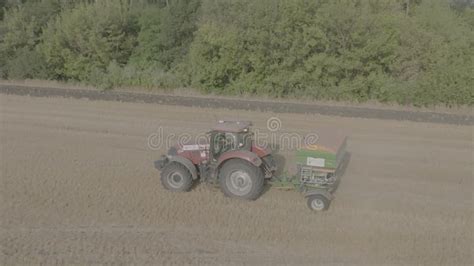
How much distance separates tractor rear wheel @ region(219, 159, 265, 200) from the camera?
9.73m

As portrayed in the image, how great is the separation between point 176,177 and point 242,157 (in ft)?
5.13

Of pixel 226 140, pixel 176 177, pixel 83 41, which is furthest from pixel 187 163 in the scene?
pixel 83 41

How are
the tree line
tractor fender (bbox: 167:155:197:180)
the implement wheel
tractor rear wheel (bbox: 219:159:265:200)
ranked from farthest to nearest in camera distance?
the tree line < tractor fender (bbox: 167:155:197:180) < tractor rear wheel (bbox: 219:159:265:200) < the implement wheel

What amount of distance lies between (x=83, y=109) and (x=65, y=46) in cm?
1344

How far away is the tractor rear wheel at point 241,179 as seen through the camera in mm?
9727

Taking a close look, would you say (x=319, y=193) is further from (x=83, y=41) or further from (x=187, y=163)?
(x=83, y=41)

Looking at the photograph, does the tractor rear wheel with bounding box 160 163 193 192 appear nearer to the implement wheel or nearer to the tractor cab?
the tractor cab

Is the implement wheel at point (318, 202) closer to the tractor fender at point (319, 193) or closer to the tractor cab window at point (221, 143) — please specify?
the tractor fender at point (319, 193)

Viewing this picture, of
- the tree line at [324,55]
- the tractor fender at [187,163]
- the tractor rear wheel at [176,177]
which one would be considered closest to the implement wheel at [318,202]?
the tractor fender at [187,163]

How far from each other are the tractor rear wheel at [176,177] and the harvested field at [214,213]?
18cm

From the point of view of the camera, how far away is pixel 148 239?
324 inches

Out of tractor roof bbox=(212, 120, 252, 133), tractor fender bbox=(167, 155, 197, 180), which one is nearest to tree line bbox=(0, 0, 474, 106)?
tractor roof bbox=(212, 120, 252, 133)

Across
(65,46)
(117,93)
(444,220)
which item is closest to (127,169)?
(444,220)

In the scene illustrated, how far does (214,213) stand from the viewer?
939cm
